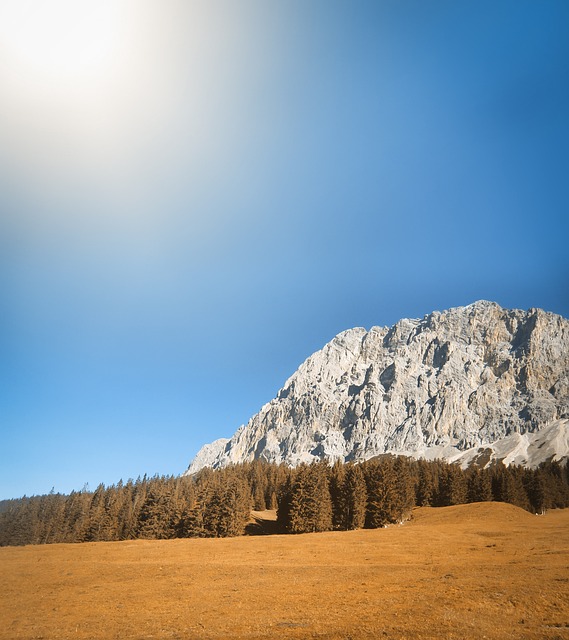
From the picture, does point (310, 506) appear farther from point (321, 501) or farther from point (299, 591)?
point (299, 591)

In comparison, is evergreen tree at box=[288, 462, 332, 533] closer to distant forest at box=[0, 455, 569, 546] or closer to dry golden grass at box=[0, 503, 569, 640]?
distant forest at box=[0, 455, 569, 546]

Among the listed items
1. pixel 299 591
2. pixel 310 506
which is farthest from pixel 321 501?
pixel 299 591

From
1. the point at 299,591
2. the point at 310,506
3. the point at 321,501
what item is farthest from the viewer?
the point at 321,501

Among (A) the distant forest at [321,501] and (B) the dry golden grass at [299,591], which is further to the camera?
(A) the distant forest at [321,501]

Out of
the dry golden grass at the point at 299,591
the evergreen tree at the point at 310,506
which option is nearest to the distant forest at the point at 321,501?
the evergreen tree at the point at 310,506

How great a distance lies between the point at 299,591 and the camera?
983 inches

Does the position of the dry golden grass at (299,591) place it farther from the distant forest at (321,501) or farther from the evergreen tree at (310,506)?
the distant forest at (321,501)

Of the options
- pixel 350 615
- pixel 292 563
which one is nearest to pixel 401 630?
pixel 350 615

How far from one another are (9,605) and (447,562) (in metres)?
33.2

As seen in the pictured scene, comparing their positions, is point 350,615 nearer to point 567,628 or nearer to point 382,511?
point 567,628

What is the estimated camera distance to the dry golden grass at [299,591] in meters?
17.4

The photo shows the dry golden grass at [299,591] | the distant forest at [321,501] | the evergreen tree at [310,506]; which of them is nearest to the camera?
the dry golden grass at [299,591]

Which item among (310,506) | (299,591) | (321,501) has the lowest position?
(299,591)

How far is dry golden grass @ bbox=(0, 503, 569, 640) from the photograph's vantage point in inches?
685
